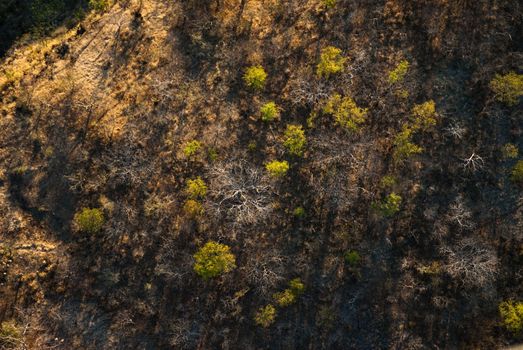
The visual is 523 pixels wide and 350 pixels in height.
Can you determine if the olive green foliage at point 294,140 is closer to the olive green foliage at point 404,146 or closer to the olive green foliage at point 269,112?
the olive green foliage at point 269,112

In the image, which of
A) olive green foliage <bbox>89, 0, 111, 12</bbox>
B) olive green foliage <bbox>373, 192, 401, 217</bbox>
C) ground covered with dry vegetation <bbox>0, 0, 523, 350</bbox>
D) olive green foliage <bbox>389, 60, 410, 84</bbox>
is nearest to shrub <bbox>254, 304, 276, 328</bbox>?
ground covered with dry vegetation <bbox>0, 0, 523, 350</bbox>

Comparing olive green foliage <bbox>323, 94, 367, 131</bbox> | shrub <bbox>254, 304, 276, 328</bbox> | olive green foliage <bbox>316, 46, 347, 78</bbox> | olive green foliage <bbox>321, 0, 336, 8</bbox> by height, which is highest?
Answer: olive green foliage <bbox>321, 0, 336, 8</bbox>

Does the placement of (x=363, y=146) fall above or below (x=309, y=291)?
above

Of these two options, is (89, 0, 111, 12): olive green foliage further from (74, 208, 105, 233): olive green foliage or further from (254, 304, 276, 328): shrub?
(254, 304, 276, 328): shrub

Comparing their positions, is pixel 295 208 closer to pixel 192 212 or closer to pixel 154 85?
pixel 192 212

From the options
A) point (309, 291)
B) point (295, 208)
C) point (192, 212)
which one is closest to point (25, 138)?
point (192, 212)

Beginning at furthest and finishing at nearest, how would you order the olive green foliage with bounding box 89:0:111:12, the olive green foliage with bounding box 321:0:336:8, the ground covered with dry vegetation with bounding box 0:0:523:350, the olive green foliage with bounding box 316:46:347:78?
the olive green foliage with bounding box 89:0:111:12 < the olive green foliage with bounding box 321:0:336:8 < the olive green foliage with bounding box 316:46:347:78 < the ground covered with dry vegetation with bounding box 0:0:523:350
